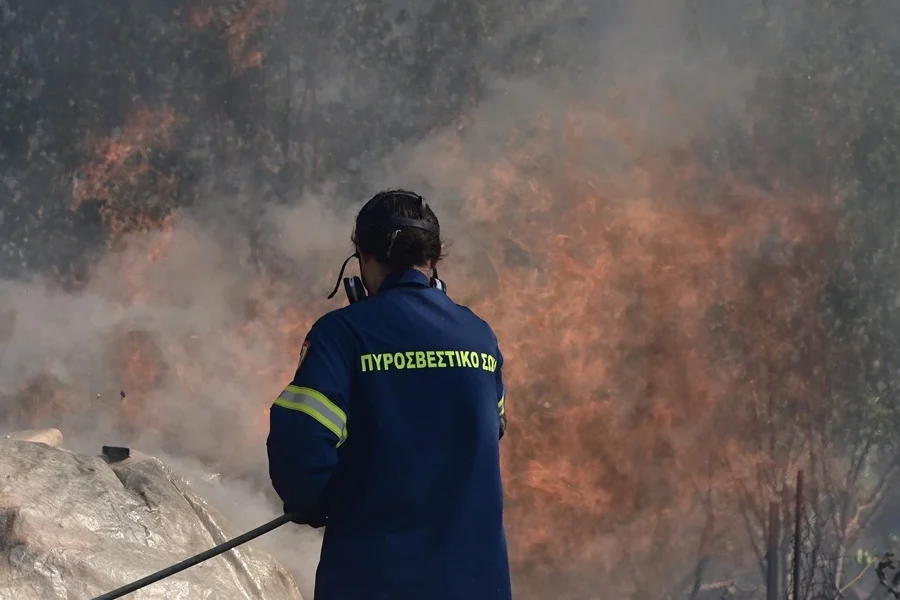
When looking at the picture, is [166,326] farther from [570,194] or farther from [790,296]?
[790,296]

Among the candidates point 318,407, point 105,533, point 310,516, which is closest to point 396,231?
point 318,407

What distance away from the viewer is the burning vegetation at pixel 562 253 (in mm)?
5785

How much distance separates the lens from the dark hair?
6.58 feet

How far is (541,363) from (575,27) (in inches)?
95.1

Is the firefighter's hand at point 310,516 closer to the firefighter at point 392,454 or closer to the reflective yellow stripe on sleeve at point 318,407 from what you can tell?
the firefighter at point 392,454

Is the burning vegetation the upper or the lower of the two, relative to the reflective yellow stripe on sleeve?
upper

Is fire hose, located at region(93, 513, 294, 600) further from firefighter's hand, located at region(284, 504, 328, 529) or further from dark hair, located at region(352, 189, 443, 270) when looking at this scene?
dark hair, located at region(352, 189, 443, 270)

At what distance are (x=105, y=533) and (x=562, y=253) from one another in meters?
3.60

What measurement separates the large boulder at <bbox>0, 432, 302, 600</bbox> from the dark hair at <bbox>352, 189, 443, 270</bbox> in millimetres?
1845

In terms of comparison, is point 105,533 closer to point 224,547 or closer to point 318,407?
point 224,547

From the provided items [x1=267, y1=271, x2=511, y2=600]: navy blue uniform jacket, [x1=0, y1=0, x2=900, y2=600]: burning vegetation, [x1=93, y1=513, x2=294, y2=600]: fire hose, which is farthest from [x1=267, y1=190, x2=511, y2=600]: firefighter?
[x1=0, y1=0, x2=900, y2=600]: burning vegetation

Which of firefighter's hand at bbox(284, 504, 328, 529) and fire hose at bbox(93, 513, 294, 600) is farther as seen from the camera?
fire hose at bbox(93, 513, 294, 600)

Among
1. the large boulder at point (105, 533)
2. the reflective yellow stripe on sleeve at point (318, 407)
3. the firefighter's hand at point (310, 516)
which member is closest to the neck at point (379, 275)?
the reflective yellow stripe on sleeve at point (318, 407)

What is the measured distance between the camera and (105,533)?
3.36 m
